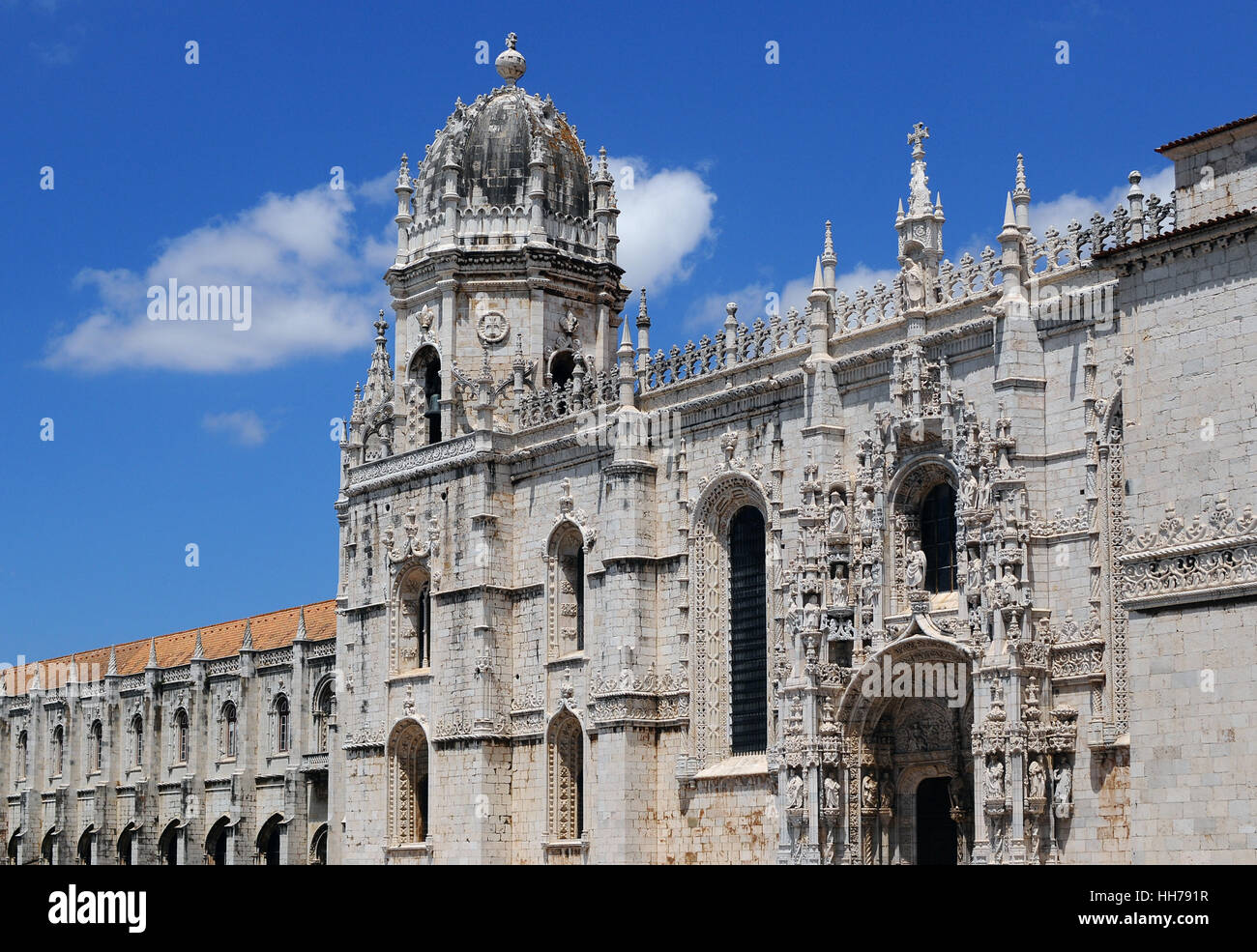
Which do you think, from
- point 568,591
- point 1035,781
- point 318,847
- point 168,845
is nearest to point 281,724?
point 318,847

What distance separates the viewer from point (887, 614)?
112ft

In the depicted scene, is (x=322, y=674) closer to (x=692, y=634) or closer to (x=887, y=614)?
(x=692, y=634)

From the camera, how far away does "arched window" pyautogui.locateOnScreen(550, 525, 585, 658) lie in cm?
4278

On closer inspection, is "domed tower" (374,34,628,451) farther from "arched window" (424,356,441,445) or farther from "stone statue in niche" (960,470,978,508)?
"stone statue in niche" (960,470,978,508)

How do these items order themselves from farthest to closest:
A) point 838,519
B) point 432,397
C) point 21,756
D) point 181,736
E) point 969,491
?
point 21,756, point 181,736, point 432,397, point 838,519, point 969,491

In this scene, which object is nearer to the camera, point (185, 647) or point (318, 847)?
point (318, 847)

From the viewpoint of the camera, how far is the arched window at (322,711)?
57.6m

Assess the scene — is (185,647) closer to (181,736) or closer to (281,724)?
(181,736)

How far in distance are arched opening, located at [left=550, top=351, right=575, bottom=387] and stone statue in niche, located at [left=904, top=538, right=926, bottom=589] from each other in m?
14.8

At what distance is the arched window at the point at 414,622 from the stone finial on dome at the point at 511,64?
12.9m

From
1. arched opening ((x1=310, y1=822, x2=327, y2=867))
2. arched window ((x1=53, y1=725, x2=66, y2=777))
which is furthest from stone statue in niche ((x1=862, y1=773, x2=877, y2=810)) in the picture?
arched window ((x1=53, y1=725, x2=66, y2=777))

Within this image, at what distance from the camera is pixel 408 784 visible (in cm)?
4600

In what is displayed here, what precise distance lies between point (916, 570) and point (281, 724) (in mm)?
31511

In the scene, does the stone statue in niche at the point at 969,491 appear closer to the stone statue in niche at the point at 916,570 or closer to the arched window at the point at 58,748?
the stone statue in niche at the point at 916,570
